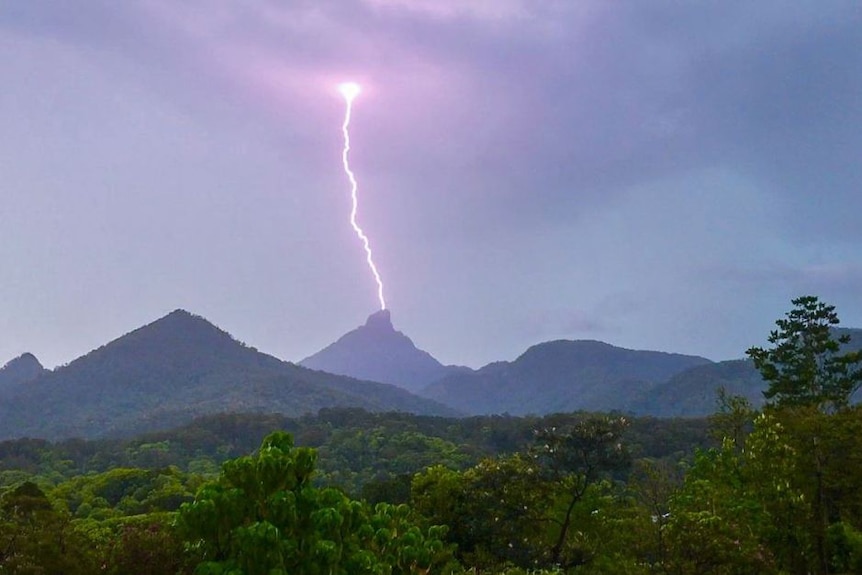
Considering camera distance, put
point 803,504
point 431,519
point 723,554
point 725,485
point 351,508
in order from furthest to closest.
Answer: point 431,519 → point 725,485 → point 803,504 → point 723,554 → point 351,508

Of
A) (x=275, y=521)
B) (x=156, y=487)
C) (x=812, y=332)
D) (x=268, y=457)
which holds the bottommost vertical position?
(x=156, y=487)

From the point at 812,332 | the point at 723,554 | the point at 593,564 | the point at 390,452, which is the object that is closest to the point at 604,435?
the point at 593,564

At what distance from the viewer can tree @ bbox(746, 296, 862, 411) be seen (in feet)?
128

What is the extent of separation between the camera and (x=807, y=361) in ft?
132

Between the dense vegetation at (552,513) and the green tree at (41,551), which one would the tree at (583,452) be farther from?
the green tree at (41,551)

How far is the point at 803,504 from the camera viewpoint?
20359mm

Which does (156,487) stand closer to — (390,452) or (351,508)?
(390,452)

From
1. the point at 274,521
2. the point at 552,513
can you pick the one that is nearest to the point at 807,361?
the point at 552,513

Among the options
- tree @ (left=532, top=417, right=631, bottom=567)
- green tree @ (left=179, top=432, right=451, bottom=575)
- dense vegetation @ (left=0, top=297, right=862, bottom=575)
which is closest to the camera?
green tree @ (left=179, top=432, right=451, bottom=575)

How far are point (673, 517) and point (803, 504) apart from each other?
5.80 metres

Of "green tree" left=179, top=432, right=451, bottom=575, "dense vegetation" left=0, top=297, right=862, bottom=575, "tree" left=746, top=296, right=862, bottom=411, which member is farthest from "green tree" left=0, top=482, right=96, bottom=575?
"tree" left=746, top=296, right=862, bottom=411

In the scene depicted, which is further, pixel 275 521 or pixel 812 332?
pixel 812 332

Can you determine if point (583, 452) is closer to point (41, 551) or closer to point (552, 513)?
point (552, 513)

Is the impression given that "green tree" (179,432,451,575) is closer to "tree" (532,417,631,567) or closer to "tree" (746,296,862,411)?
"tree" (532,417,631,567)
